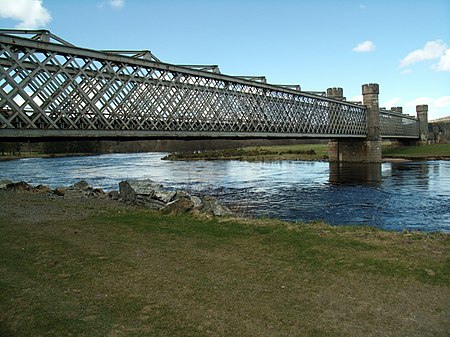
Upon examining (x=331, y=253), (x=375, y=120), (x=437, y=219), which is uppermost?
(x=375, y=120)

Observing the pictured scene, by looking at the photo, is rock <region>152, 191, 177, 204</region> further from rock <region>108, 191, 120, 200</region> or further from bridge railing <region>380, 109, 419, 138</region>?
bridge railing <region>380, 109, 419, 138</region>

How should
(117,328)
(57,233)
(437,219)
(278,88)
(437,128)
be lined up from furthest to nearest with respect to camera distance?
(437,128) → (278,88) → (437,219) → (57,233) → (117,328)

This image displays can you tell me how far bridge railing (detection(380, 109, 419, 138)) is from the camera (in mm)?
91562

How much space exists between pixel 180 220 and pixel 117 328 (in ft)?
27.7

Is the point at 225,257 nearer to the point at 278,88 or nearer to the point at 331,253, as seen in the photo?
the point at 331,253

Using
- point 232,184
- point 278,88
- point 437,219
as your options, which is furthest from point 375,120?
point 437,219

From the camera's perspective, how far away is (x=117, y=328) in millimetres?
5812

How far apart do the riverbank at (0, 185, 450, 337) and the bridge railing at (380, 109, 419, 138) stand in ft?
269

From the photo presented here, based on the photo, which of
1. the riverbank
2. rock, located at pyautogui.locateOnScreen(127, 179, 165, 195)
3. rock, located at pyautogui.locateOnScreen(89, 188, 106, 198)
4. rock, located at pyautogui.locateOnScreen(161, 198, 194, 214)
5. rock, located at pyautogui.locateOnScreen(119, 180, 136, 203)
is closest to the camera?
the riverbank

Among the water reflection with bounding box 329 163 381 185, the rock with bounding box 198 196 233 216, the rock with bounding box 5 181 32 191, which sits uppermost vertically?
the rock with bounding box 5 181 32 191

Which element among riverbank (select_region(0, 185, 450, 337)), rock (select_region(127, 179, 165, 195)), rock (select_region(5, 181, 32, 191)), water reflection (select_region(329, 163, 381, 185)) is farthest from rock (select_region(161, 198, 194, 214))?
water reflection (select_region(329, 163, 381, 185))

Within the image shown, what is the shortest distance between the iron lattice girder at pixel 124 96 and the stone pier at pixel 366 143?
1775cm

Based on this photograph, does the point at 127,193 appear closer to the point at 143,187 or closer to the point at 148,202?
the point at 143,187

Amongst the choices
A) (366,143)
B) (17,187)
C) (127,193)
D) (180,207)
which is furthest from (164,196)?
(366,143)
